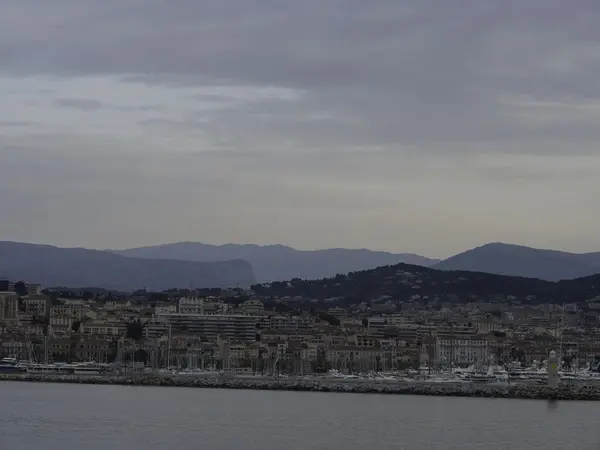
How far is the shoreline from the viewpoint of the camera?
2744 inches

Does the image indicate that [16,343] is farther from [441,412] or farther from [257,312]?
[441,412]

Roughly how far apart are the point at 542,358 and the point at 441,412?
49.6 meters

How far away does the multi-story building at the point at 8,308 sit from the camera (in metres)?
114

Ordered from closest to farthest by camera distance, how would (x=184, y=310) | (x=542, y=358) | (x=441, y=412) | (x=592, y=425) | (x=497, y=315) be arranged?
(x=592, y=425)
(x=441, y=412)
(x=542, y=358)
(x=184, y=310)
(x=497, y=315)

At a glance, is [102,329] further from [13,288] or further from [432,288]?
[432,288]

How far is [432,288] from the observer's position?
173 m

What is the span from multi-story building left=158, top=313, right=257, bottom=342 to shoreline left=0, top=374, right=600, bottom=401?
2827 cm

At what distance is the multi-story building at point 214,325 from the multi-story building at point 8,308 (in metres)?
11.3

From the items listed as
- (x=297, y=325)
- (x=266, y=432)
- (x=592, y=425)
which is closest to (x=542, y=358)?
(x=297, y=325)

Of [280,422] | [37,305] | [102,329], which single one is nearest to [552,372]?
[280,422]

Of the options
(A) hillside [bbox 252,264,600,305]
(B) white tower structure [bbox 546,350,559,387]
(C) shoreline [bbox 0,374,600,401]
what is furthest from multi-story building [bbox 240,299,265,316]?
(B) white tower structure [bbox 546,350,559,387]

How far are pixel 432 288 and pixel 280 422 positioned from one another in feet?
413

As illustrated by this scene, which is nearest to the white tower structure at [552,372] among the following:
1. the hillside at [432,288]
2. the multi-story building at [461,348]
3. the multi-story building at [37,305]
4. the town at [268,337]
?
the town at [268,337]

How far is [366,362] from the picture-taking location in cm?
9719
